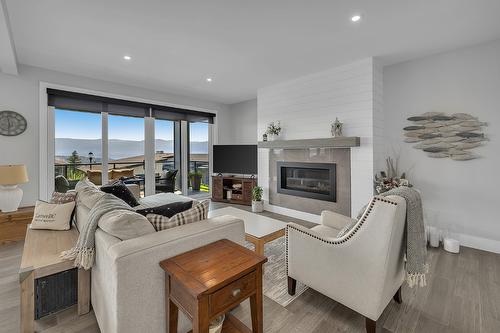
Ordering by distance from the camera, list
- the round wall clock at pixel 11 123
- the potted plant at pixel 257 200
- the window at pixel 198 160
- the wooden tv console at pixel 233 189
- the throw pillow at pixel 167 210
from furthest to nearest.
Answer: the window at pixel 198 160 < the wooden tv console at pixel 233 189 < the potted plant at pixel 257 200 < the round wall clock at pixel 11 123 < the throw pillow at pixel 167 210

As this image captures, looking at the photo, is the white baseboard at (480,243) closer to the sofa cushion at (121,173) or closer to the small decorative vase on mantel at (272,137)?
the small decorative vase on mantel at (272,137)

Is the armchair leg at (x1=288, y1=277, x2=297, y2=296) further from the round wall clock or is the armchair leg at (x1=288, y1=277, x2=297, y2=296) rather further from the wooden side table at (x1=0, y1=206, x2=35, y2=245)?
the round wall clock

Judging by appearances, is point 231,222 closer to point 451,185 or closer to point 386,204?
point 386,204

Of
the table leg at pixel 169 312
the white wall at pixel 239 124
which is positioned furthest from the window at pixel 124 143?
the table leg at pixel 169 312

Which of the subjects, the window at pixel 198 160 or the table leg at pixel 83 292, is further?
the window at pixel 198 160

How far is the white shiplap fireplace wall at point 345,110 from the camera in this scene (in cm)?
350

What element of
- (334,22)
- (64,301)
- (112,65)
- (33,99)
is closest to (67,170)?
(33,99)

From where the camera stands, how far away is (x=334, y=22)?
99.4 inches

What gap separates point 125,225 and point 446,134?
4.05m

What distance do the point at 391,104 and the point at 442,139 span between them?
2.90 feet

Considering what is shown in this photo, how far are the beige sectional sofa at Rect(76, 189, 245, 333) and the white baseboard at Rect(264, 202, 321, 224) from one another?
117 inches

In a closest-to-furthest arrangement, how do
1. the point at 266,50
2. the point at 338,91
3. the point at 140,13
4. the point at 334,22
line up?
1. the point at 140,13
2. the point at 334,22
3. the point at 266,50
4. the point at 338,91

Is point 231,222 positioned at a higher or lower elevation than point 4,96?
lower

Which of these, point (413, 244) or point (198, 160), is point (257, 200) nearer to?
point (198, 160)
